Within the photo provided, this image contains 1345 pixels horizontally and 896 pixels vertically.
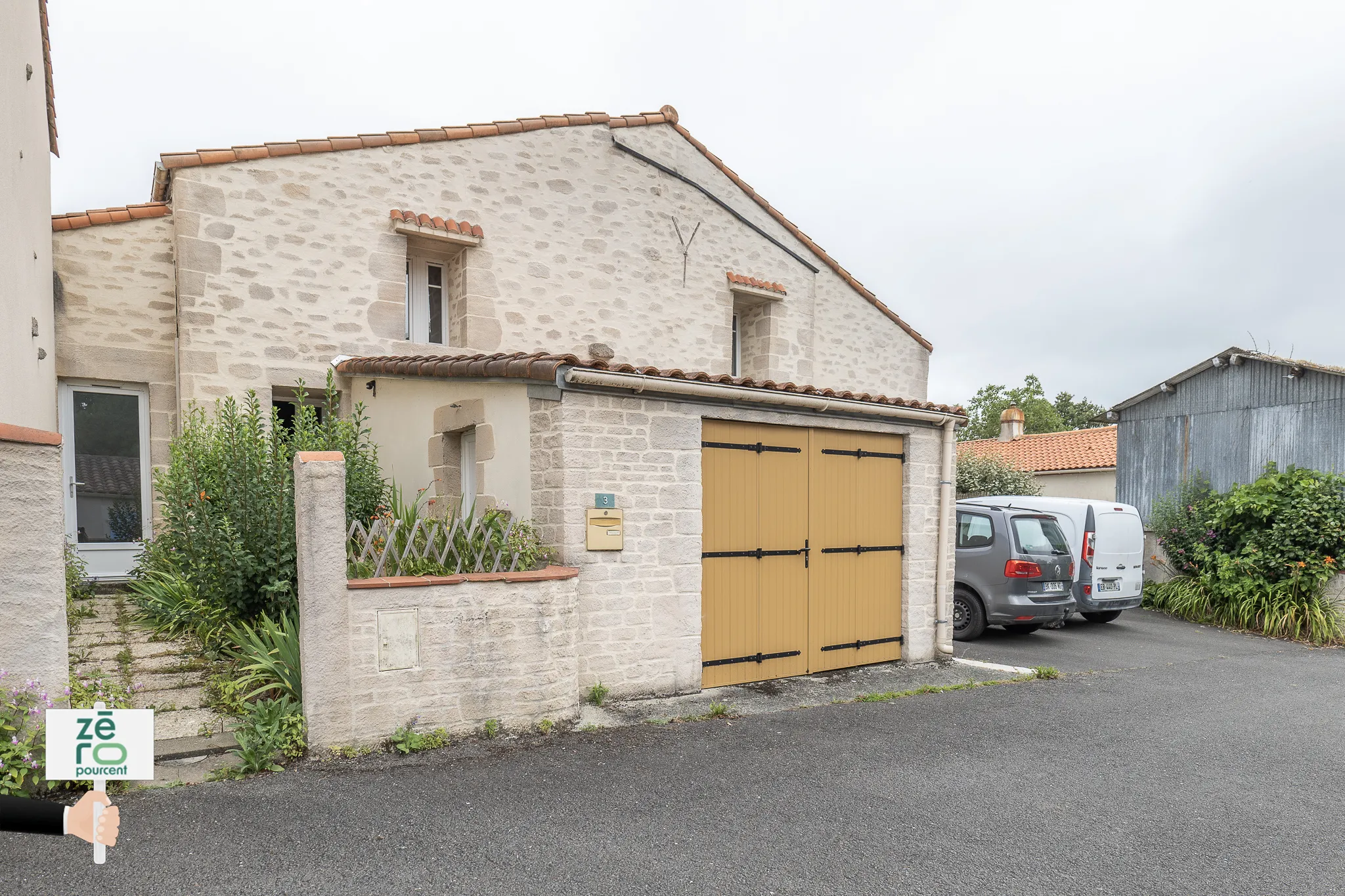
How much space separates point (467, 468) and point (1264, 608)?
11.3 metres

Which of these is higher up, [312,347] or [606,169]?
[606,169]

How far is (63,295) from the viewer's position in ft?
25.4

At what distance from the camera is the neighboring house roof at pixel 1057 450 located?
64.5 feet

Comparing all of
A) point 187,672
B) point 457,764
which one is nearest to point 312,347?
point 187,672

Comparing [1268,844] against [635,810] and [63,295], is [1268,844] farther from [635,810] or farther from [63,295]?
[63,295]

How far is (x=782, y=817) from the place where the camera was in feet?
13.1

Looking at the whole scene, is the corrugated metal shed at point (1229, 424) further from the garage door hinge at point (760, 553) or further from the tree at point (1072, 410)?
the tree at point (1072, 410)

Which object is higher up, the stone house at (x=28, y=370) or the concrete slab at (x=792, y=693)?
the stone house at (x=28, y=370)

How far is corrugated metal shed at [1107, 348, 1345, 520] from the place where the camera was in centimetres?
1227

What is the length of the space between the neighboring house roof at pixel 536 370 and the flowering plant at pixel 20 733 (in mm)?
3242


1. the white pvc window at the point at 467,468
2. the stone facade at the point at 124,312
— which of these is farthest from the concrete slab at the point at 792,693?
the stone facade at the point at 124,312

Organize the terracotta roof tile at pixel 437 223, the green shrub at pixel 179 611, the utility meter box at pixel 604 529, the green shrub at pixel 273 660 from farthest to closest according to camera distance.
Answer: the terracotta roof tile at pixel 437 223
the green shrub at pixel 179 611
the utility meter box at pixel 604 529
the green shrub at pixel 273 660

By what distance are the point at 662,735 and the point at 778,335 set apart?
26.0 feet

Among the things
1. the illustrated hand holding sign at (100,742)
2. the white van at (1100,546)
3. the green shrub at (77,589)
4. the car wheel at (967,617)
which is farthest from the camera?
the white van at (1100,546)
